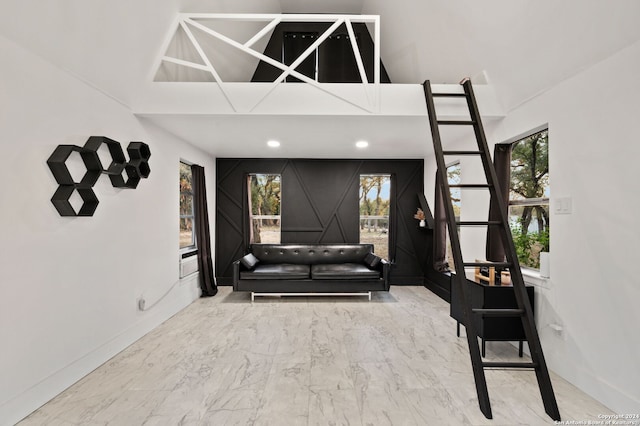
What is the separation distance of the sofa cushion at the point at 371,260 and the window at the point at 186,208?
2924 mm

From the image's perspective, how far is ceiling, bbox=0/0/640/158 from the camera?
2.16 metres

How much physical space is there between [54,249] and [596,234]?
4.01 metres

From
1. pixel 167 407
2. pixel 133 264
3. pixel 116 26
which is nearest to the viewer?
pixel 167 407

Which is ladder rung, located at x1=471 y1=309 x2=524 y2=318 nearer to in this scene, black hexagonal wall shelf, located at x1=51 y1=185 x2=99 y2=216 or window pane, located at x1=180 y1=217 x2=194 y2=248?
black hexagonal wall shelf, located at x1=51 y1=185 x2=99 y2=216

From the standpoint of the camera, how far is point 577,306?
8.34ft

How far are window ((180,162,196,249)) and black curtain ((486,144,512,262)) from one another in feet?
13.9

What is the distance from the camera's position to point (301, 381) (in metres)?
2.64

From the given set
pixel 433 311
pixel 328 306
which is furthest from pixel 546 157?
pixel 328 306

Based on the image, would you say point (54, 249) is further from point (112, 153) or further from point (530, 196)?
point (530, 196)

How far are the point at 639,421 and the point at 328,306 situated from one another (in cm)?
337

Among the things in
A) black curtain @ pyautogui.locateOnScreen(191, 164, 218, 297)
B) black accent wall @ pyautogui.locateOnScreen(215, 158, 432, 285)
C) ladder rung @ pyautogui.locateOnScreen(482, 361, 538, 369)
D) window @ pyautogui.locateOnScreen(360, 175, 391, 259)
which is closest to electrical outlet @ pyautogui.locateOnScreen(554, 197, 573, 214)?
ladder rung @ pyautogui.locateOnScreen(482, 361, 538, 369)

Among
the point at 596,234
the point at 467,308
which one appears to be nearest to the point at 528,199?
the point at 596,234

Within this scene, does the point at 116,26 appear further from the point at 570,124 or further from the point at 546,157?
the point at 546,157

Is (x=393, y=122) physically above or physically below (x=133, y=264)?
above
